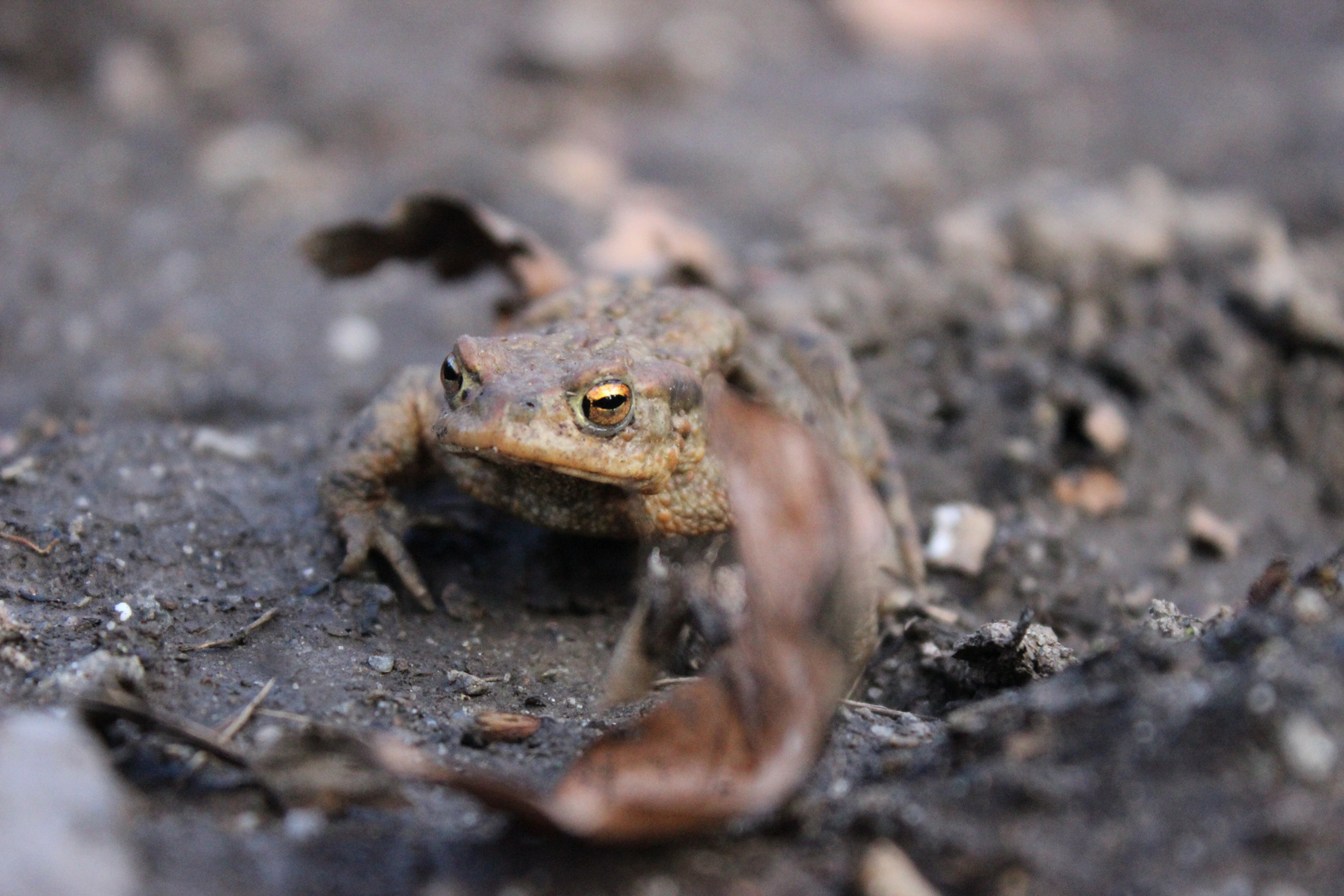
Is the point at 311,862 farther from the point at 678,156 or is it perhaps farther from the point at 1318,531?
the point at 678,156

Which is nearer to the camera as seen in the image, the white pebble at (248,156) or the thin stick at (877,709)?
the thin stick at (877,709)

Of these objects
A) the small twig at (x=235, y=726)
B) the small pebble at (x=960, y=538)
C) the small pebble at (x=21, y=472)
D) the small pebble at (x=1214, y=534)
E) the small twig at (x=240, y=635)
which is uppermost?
the small twig at (x=235, y=726)

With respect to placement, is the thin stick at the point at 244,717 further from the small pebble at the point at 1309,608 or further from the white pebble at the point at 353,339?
the white pebble at the point at 353,339

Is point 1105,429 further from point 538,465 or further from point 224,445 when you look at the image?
point 224,445

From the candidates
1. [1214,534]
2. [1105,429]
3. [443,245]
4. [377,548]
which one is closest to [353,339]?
[443,245]

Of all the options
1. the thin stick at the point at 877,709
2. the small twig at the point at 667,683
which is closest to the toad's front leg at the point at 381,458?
the small twig at the point at 667,683

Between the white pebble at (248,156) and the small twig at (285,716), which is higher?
the small twig at (285,716)
